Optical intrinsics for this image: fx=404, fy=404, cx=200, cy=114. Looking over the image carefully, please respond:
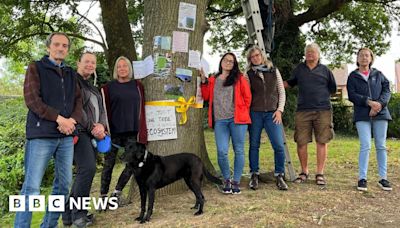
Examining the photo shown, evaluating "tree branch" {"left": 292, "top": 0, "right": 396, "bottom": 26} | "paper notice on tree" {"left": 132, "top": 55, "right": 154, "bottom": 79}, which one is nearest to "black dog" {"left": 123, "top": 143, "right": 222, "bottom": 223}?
"paper notice on tree" {"left": 132, "top": 55, "right": 154, "bottom": 79}

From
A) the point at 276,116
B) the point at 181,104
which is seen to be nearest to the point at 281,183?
the point at 276,116

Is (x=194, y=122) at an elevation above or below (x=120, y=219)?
above

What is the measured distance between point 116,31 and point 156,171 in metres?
5.56

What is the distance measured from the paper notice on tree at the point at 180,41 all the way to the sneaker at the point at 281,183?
2.24 m

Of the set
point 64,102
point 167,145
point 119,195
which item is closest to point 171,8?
point 167,145

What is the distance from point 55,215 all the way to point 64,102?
1198mm

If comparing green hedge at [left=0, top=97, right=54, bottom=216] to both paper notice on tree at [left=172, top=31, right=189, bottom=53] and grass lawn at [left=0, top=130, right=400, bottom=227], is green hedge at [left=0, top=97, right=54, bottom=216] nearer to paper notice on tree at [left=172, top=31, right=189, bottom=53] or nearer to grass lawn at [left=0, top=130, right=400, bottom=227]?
grass lawn at [left=0, top=130, right=400, bottom=227]

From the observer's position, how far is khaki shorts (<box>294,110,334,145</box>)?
602cm

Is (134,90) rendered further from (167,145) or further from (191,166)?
(191,166)

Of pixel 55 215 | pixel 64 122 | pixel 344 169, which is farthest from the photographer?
pixel 344 169

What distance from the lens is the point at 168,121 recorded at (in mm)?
5387

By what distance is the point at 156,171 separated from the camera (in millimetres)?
4633

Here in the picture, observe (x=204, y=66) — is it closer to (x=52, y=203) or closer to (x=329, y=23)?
(x=52, y=203)

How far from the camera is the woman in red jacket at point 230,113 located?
5371mm
